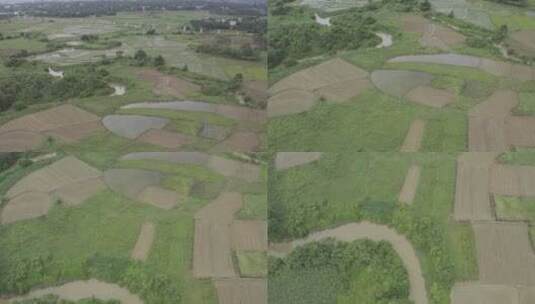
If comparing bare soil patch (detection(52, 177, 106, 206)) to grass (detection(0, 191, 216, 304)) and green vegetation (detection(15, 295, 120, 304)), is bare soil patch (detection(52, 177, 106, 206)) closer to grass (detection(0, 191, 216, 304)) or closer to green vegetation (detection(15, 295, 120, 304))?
grass (detection(0, 191, 216, 304))

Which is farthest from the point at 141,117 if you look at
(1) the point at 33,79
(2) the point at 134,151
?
(1) the point at 33,79

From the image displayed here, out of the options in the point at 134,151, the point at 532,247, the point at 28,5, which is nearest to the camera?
the point at 532,247

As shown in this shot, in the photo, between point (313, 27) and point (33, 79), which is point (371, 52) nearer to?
point (313, 27)

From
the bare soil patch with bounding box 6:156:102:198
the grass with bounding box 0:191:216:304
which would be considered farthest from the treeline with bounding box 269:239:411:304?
the bare soil patch with bounding box 6:156:102:198

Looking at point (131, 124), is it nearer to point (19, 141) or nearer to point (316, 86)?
point (19, 141)

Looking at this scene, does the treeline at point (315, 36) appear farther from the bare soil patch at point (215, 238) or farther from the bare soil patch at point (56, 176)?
the bare soil patch at point (56, 176)

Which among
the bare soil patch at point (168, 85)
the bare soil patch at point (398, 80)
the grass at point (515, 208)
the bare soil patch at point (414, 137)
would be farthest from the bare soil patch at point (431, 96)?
A: the bare soil patch at point (168, 85)
